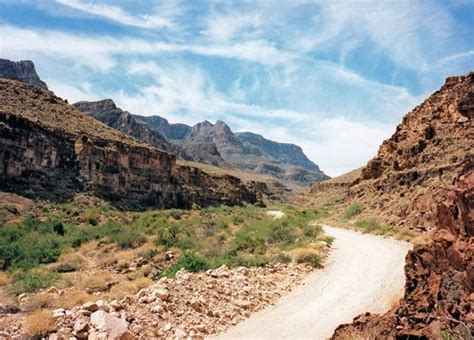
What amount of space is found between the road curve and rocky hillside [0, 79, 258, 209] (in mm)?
39359

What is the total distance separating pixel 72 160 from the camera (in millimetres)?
53250

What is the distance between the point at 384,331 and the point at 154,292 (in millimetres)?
5585

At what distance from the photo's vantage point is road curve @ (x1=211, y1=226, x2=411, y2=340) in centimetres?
908

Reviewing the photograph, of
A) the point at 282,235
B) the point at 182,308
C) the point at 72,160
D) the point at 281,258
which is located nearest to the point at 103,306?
the point at 182,308

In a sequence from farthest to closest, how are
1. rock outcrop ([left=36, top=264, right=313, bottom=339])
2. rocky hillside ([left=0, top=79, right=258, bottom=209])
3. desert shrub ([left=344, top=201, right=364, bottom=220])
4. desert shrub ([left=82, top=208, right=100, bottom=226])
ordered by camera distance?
1. rocky hillside ([left=0, top=79, right=258, bottom=209])
2. desert shrub ([left=82, top=208, right=100, bottom=226])
3. desert shrub ([left=344, top=201, right=364, bottom=220])
4. rock outcrop ([left=36, top=264, right=313, bottom=339])

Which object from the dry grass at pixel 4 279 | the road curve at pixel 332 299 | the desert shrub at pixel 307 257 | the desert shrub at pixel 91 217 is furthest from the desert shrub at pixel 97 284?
the desert shrub at pixel 91 217

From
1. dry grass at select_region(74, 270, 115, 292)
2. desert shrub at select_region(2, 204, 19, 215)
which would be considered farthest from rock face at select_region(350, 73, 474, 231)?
desert shrub at select_region(2, 204, 19, 215)

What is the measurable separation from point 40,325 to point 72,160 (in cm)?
4859

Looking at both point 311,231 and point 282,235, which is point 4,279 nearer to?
point 282,235

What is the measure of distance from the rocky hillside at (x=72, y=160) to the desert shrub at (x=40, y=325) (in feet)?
133

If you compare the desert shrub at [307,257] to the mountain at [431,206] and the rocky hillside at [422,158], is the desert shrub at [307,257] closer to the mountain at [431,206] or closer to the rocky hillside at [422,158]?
the mountain at [431,206]

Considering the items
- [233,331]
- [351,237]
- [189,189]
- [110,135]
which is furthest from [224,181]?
[233,331]

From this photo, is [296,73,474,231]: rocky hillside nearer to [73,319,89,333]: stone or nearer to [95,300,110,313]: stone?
[95,300,110,313]: stone

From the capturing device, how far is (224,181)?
87375 mm
